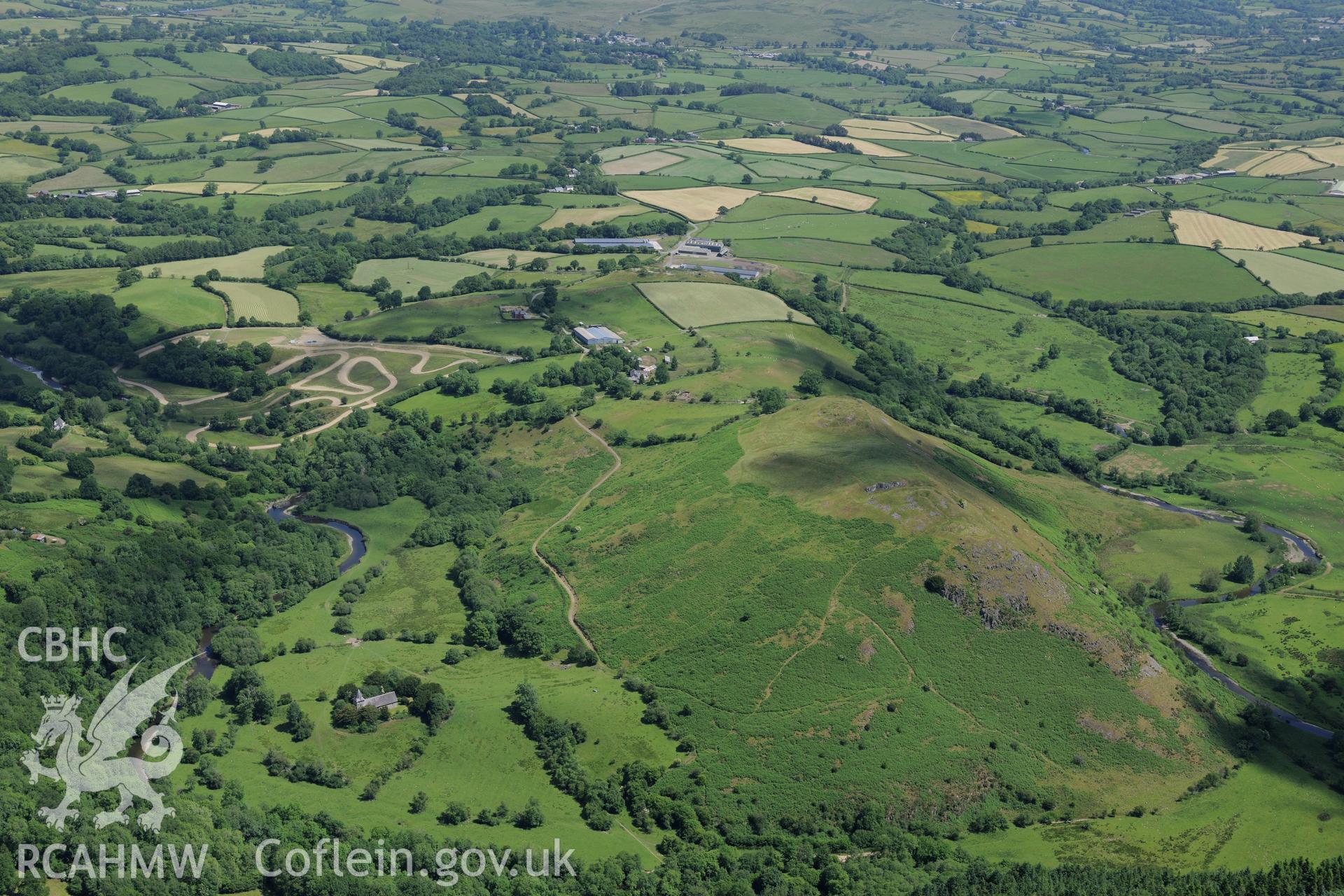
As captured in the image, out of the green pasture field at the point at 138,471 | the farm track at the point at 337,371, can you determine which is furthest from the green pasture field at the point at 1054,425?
the green pasture field at the point at 138,471

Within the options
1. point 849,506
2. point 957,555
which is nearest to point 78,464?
point 849,506

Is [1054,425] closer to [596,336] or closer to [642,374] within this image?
[642,374]

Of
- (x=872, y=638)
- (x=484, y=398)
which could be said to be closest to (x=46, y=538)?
(x=484, y=398)

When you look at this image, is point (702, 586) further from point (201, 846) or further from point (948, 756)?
point (201, 846)

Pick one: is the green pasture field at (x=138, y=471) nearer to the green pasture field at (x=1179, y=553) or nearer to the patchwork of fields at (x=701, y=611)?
the patchwork of fields at (x=701, y=611)

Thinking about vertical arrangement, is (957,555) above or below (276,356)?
above

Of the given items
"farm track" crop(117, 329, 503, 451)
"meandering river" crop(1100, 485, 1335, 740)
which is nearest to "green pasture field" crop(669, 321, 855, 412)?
"farm track" crop(117, 329, 503, 451)

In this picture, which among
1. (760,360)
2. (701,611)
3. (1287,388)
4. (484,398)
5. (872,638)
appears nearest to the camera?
(872,638)
